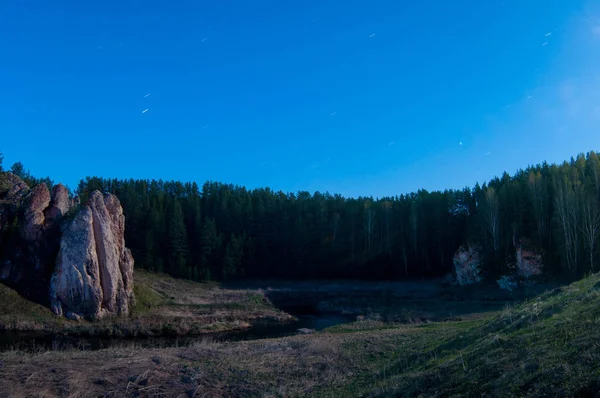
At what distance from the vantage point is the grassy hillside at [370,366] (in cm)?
895

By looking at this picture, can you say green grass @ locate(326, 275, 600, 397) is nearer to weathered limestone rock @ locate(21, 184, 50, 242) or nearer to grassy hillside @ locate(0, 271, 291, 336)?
grassy hillside @ locate(0, 271, 291, 336)

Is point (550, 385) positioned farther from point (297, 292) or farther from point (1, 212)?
point (297, 292)

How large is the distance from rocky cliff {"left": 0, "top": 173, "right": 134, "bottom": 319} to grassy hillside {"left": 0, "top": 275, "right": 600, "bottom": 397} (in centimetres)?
2218

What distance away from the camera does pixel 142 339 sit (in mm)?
34375

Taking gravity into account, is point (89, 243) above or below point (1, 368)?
above

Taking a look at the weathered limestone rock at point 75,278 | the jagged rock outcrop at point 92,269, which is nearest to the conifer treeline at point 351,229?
the jagged rock outcrop at point 92,269

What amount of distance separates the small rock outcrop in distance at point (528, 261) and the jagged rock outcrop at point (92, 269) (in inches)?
2103

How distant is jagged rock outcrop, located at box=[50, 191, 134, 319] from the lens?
128 ft

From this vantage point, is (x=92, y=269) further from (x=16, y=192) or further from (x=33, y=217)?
(x=16, y=192)

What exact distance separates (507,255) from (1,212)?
67.4 m

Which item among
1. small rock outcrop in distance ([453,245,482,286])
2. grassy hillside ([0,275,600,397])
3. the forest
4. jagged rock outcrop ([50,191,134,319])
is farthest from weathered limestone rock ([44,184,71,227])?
small rock outcrop in distance ([453,245,482,286])

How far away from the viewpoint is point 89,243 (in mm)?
41094

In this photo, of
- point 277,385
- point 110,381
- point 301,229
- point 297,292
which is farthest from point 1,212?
point 301,229

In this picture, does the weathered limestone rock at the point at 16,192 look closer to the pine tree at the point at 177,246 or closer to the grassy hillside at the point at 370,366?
the grassy hillside at the point at 370,366
